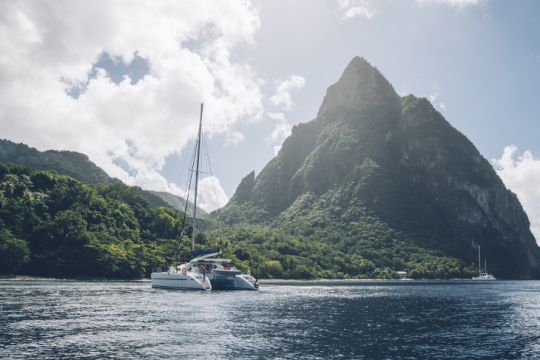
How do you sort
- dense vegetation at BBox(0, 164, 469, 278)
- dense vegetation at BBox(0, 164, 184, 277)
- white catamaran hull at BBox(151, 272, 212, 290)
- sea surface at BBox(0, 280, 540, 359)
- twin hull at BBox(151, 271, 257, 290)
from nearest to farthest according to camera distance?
sea surface at BBox(0, 280, 540, 359), white catamaran hull at BBox(151, 272, 212, 290), twin hull at BBox(151, 271, 257, 290), dense vegetation at BBox(0, 164, 184, 277), dense vegetation at BBox(0, 164, 469, 278)

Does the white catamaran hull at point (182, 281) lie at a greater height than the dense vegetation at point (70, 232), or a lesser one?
lesser

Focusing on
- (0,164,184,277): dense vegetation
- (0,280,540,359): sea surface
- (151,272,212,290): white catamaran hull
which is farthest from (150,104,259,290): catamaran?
(0,164,184,277): dense vegetation

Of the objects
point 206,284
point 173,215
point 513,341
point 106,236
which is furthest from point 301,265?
point 513,341

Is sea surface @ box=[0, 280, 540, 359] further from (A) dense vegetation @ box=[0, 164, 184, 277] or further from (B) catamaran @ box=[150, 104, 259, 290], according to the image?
(A) dense vegetation @ box=[0, 164, 184, 277]

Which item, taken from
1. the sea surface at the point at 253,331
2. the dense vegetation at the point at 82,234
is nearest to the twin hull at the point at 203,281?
the sea surface at the point at 253,331

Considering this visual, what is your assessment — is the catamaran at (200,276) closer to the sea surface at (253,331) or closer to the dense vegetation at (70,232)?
the sea surface at (253,331)

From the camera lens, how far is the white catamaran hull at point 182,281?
9356 cm

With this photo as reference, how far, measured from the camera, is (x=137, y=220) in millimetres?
176750

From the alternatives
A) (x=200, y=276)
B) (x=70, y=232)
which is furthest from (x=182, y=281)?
(x=70, y=232)

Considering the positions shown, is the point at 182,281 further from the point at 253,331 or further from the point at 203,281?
the point at 253,331

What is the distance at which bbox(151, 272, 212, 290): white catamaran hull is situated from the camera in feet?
307

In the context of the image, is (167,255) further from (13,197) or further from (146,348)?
(146,348)

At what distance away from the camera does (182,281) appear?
9475 centimetres

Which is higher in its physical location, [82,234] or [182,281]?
[82,234]
